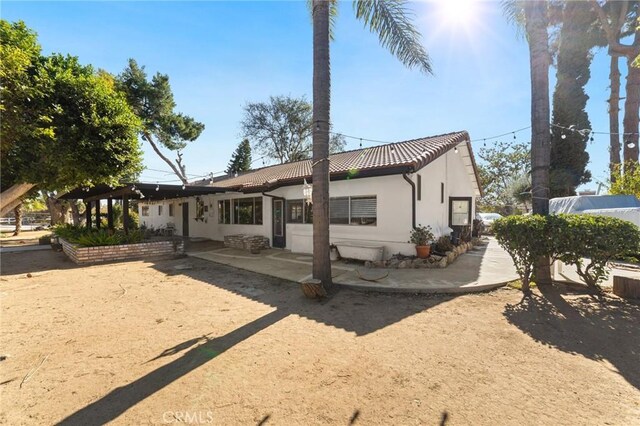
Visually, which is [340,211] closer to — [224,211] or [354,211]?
[354,211]

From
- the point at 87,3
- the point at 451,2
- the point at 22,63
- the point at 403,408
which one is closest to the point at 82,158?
the point at 22,63

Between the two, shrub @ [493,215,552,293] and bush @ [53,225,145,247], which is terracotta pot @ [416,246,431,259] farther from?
bush @ [53,225,145,247]

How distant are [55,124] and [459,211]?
1475cm

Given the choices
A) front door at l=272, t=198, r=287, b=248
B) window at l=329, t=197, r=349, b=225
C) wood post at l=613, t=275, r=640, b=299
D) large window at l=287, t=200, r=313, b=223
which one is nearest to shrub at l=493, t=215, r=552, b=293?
wood post at l=613, t=275, r=640, b=299

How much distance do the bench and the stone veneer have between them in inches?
158

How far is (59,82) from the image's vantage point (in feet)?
25.4

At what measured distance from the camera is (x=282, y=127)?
1144 inches

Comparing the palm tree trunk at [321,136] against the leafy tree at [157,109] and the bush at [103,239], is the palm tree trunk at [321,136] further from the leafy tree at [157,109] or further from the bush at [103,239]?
the leafy tree at [157,109]

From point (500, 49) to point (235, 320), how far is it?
11005 millimetres

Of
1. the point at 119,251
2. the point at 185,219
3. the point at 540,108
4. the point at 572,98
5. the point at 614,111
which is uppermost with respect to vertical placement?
the point at 572,98

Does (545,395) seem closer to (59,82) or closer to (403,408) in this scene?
(403,408)

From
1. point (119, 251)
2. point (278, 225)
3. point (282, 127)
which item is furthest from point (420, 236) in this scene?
point (282, 127)

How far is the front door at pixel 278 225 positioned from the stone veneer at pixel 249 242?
48cm

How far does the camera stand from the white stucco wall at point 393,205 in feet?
27.7
